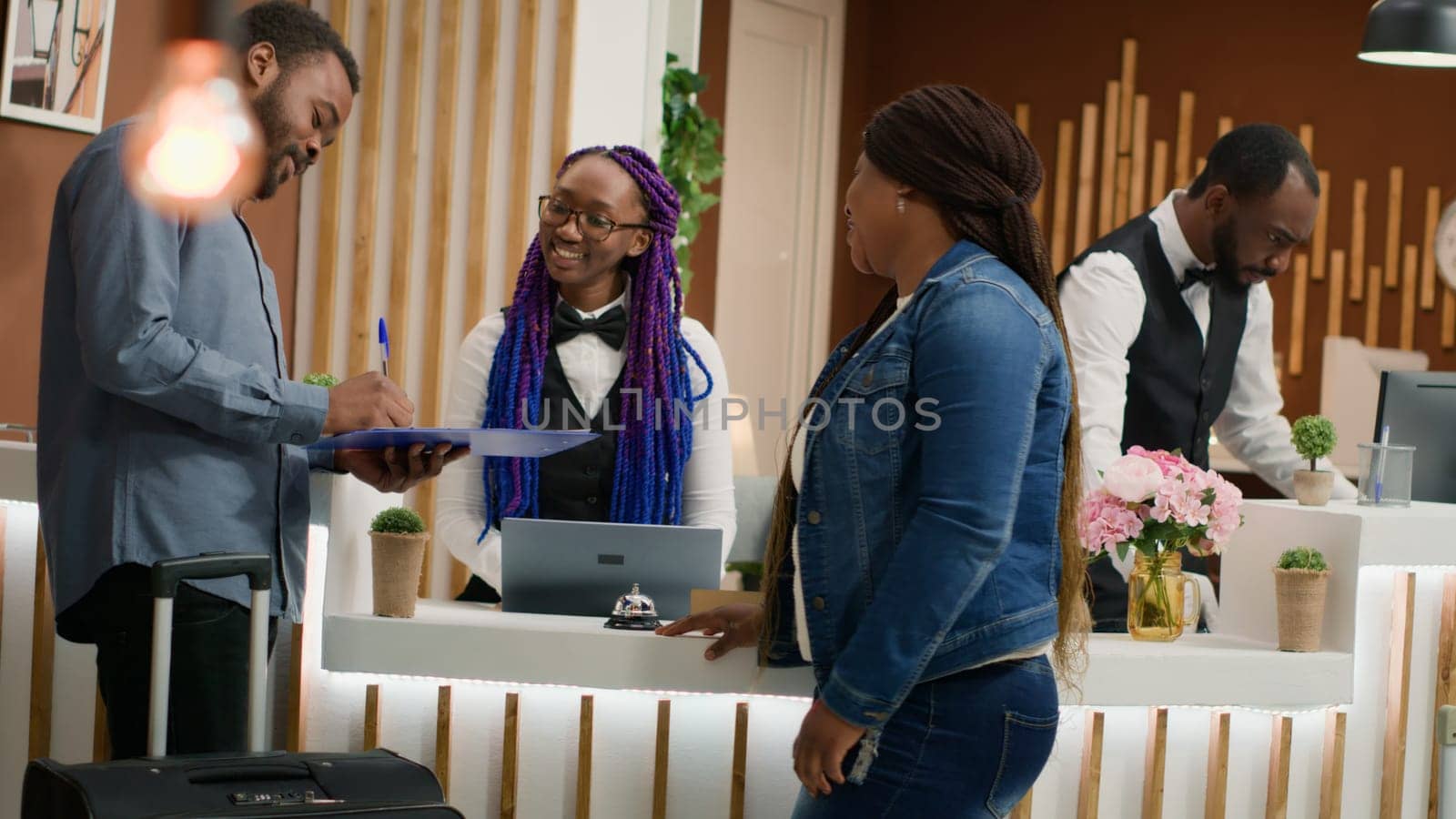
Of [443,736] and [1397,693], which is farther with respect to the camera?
[1397,693]

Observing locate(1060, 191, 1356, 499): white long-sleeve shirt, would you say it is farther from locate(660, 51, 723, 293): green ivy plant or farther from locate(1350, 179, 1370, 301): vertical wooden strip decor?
locate(1350, 179, 1370, 301): vertical wooden strip decor

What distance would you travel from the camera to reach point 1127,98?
277 inches

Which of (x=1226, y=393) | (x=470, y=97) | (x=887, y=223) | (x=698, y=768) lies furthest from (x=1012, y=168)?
(x=470, y=97)

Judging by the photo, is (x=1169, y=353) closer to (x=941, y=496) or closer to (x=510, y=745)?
(x=510, y=745)

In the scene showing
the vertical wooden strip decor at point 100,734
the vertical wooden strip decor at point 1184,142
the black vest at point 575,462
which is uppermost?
the vertical wooden strip decor at point 1184,142

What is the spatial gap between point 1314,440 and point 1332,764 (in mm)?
578

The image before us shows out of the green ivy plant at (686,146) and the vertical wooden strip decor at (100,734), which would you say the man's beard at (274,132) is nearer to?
the vertical wooden strip decor at (100,734)

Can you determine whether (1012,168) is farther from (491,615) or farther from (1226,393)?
(1226,393)

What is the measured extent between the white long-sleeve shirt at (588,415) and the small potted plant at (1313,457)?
1.01 m

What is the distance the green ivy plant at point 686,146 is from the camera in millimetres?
5168

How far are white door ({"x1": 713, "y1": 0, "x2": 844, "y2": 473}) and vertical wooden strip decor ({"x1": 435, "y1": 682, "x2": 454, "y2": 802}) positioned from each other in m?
4.31

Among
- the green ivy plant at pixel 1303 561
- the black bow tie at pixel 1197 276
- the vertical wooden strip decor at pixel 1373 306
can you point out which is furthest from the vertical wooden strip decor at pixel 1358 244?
the green ivy plant at pixel 1303 561

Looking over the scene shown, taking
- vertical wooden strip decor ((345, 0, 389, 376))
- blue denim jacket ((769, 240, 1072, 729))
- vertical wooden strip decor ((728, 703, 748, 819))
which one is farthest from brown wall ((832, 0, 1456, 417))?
blue denim jacket ((769, 240, 1072, 729))

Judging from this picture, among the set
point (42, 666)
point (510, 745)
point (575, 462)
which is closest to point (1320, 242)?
point (575, 462)
